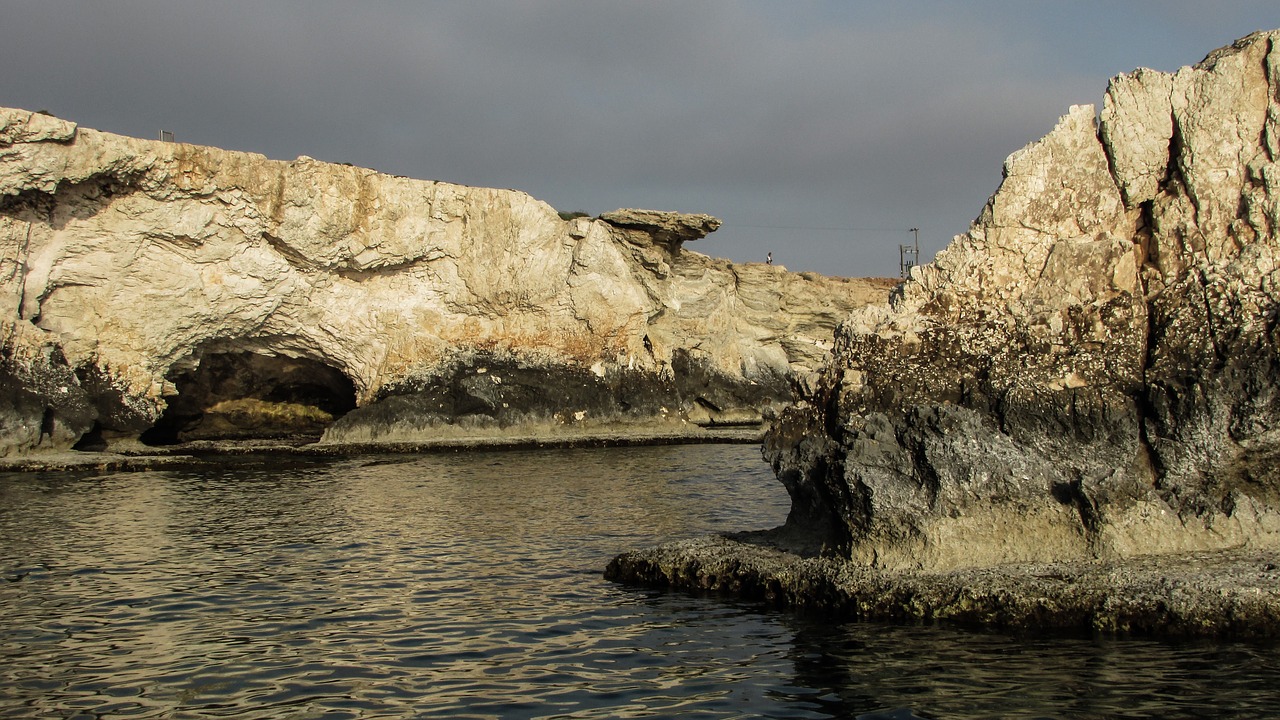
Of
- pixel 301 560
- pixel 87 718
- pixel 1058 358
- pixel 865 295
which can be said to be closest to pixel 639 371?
pixel 865 295

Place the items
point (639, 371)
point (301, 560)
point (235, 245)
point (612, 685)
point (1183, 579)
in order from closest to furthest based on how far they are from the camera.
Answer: point (612, 685) → point (1183, 579) → point (301, 560) → point (235, 245) → point (639, 371)

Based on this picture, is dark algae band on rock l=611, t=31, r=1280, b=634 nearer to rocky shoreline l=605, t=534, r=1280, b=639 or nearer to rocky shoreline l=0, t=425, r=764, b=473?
rocky shoreline l=605, t=534, r=1280, b=639

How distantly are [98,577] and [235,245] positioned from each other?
65.0 feet

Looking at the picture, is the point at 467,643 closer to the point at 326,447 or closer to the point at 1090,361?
the point at 1090,361

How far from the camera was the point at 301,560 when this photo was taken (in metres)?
12.7

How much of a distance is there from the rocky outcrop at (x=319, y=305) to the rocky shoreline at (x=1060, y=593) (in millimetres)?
14302

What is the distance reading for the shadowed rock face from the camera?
30.4 feet

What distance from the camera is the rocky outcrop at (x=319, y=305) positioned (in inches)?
1041

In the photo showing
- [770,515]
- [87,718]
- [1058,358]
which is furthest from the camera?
[770,515]

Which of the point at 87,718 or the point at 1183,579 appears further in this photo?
the point at 1183,579

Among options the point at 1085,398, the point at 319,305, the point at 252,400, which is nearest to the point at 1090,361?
the point at 1085,398

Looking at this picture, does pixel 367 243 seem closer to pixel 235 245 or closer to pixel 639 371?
pixel 235 245

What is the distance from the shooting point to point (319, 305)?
31.7 meters

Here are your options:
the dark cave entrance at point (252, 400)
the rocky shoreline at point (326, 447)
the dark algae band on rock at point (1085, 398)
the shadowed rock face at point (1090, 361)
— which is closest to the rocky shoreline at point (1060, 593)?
the dark algae band on rock at point (1085, 398)
